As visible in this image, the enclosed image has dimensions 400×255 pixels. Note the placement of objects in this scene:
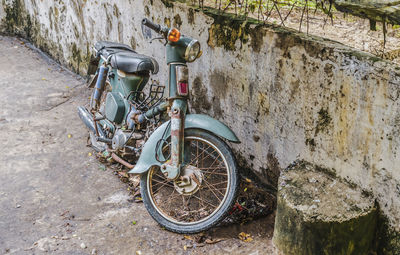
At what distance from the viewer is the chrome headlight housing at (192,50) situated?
3.55 meters

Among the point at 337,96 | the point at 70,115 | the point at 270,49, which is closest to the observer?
the point at 337,96

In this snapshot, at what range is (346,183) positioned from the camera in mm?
3295

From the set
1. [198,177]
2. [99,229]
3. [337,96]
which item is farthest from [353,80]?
[99,229]

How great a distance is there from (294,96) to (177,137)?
38.7 inches

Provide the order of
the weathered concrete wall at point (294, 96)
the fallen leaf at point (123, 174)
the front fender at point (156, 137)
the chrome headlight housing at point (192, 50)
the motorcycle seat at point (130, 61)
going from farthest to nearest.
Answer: the fallen leaf at point (123, 174), the motorcycle seat at point (130, 61), the front fender at point (156, 137), the chrome headlight housing at point (192, 50), the weathered concrete wall at point (294, 96)

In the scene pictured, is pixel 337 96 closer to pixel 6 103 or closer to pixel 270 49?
pixel 270 49

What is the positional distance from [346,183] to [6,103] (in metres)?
4.65

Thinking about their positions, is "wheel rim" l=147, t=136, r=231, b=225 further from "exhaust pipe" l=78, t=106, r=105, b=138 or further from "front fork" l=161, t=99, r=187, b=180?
"exhaust pipe" l=78, t=106, r=105, b=138

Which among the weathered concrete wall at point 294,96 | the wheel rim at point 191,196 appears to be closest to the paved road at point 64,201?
the wheel rim at point 191,196

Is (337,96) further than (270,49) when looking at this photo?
No

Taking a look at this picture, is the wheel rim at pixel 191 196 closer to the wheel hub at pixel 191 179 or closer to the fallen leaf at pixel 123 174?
the wheel hub at pixel 191 179

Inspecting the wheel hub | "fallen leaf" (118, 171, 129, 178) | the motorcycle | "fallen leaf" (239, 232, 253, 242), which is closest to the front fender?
the motorcycle

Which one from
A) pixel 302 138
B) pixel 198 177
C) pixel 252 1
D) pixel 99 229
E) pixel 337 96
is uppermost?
pixel 252 1

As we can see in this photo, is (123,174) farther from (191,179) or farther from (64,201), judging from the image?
(191,179)
